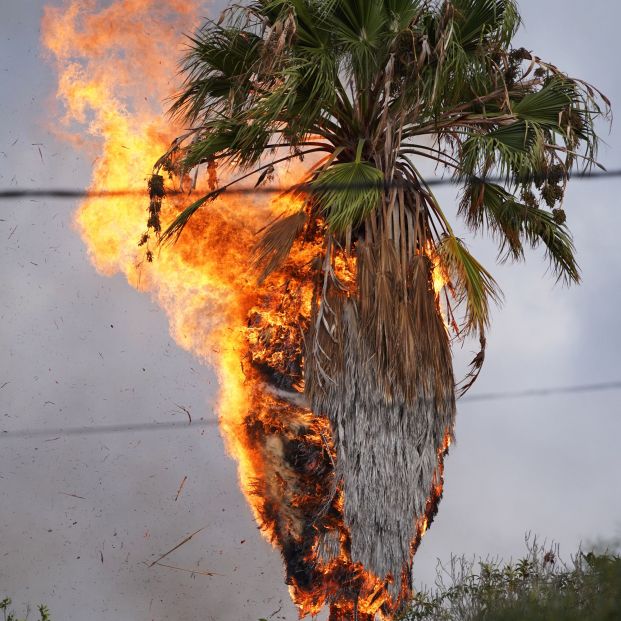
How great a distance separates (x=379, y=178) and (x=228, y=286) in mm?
2975

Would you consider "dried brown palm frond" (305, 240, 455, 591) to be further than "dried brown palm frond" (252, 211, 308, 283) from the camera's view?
Yes

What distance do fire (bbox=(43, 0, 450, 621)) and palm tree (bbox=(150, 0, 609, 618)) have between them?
309mm

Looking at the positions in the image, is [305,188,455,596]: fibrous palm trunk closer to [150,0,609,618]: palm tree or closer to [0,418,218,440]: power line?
[150,0,609,618]: palm tree

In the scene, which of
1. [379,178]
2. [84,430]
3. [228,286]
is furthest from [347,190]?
[84,430]

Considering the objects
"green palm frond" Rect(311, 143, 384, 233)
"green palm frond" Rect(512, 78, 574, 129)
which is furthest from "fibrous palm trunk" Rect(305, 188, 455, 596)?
"green palm frond" Rect(512, 78, 574, 129)

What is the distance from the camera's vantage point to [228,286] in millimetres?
15742

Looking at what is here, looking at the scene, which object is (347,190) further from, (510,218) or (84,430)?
(84,430)

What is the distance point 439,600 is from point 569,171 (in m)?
5.12

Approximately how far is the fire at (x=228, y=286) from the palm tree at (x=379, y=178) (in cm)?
31

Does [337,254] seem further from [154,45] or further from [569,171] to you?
[154,45]

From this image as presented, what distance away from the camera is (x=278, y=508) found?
1440 centimetres

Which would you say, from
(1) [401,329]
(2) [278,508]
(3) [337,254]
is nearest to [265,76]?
(3) [337,254]

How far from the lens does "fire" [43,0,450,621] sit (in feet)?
46.3

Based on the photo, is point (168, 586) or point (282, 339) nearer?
point (282, 339)
